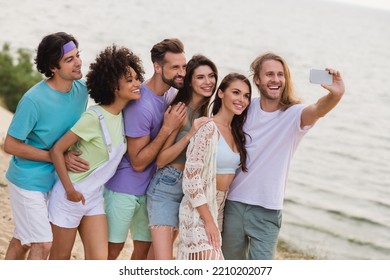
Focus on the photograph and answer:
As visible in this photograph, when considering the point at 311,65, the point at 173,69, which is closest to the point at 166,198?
the point at 173,69

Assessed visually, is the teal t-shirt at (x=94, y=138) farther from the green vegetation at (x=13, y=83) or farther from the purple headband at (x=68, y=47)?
the green vegetation at (x=13, y=83)

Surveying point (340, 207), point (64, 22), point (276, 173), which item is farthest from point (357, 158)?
point (64, 22)

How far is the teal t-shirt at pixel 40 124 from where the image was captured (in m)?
4.21

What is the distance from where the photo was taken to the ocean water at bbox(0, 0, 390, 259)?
12.6 m

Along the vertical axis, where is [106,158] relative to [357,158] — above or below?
above

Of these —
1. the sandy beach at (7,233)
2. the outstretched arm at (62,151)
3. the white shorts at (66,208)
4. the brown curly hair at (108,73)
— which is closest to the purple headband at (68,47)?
the brown curly hair at (108,73)

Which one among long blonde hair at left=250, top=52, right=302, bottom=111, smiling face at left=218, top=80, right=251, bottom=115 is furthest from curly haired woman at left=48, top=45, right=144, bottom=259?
long blonde hair at left=250, top=52, right=302, bottom=111

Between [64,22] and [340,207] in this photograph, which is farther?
[64,22]

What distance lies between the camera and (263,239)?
182 inches
